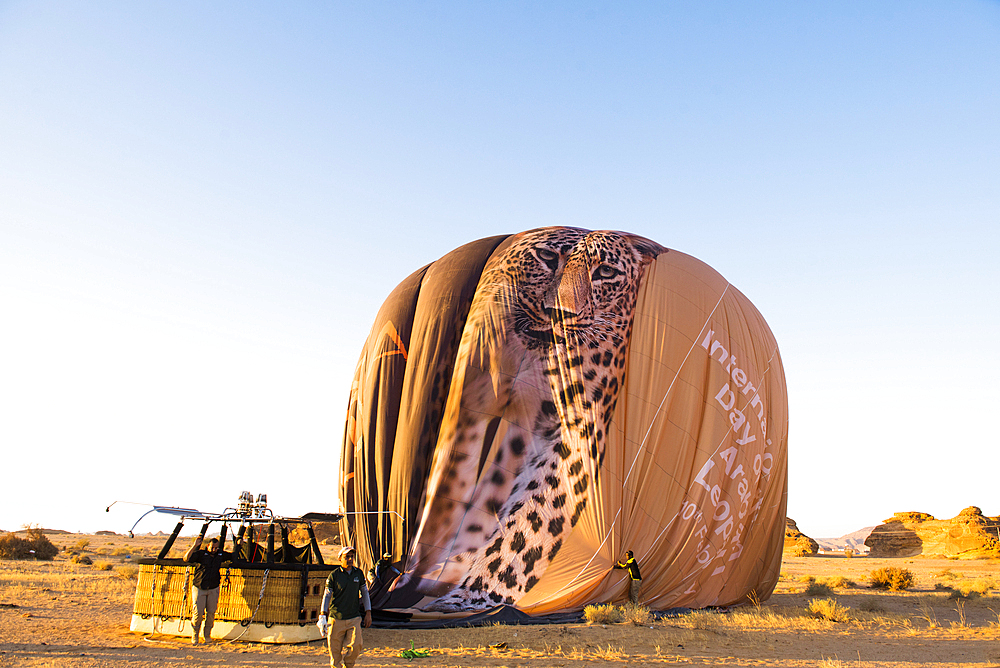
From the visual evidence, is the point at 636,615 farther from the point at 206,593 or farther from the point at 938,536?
the point at 938,536

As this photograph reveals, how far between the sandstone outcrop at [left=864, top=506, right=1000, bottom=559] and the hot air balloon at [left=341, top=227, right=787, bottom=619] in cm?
3429

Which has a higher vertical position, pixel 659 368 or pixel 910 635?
pixel 659 368

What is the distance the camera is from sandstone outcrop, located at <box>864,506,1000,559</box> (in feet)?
135

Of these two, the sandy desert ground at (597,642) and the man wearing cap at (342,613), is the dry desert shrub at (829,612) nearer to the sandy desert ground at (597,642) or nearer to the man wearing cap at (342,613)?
the sandy desert ground at (597,642)

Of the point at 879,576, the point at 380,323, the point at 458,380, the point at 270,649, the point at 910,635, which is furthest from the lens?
the point at 879,576

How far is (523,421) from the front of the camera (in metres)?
12.8

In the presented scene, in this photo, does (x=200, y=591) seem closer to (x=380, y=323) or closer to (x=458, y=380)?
(x=458, y=380)

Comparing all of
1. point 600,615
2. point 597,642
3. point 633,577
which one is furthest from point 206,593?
point 633,577

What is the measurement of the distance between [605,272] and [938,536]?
133ft

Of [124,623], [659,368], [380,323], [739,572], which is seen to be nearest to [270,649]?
[124,623]

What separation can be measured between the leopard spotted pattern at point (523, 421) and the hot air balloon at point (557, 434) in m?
0.03

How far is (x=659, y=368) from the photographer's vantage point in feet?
44.2

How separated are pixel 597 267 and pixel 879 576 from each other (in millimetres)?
14107

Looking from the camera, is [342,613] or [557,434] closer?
[342,613]
